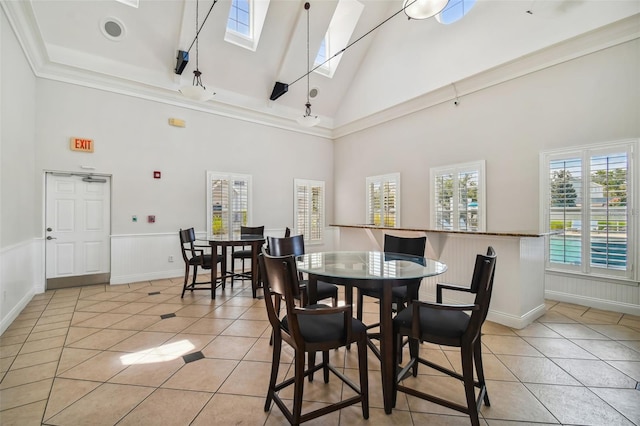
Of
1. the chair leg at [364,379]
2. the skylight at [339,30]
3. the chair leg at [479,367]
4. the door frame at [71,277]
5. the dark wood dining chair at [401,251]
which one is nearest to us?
the chair leg at [364,379]

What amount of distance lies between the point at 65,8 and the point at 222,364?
5413 millimetres

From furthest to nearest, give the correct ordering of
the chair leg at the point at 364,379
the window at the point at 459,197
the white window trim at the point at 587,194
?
the window at the point at 459,197 → the white window trim at the point at 587,194 → the chair leg at the point at 364,379

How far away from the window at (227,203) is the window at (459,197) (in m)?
3.86

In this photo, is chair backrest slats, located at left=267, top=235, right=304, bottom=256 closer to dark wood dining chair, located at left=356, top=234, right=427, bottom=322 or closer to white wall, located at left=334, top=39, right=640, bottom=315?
dark wood dining chair, located at left=356, top=234, right=427, bottom=322

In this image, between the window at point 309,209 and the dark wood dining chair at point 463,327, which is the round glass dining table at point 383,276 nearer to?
the dark wood dining chair at point 463,327

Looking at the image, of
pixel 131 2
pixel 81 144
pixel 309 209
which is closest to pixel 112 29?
pixel 131 2

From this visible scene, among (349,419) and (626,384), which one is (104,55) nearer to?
(349,419)

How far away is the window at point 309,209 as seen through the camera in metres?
7.10

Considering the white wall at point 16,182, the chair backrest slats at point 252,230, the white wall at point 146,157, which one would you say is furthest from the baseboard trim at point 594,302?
the white wall at point 16,182

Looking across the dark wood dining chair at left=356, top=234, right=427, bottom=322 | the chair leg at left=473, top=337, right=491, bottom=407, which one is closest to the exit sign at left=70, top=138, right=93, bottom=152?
the dark wood dining chair at left=356, top=234, right=427, bottom=322

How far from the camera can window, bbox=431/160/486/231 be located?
15.9ft

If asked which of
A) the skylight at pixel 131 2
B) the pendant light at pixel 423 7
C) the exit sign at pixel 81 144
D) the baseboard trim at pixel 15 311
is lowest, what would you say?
the baseboard trim at pixel 15 311

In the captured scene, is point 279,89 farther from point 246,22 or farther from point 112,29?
point 112,29

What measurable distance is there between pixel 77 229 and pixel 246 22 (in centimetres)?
487
